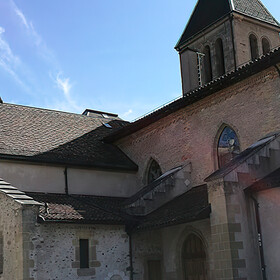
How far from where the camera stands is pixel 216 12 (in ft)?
77.0

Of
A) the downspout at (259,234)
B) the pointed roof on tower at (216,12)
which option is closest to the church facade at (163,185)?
the downspout at (259,234)

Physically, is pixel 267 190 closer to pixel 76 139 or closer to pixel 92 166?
pixel 92 166

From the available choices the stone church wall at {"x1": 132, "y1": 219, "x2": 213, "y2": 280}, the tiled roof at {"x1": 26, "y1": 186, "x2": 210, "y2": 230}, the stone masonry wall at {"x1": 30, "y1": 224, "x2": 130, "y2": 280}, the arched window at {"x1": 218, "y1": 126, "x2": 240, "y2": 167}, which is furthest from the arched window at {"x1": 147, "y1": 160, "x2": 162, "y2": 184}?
the stone masonry wall at {"x1": 30, "y1": 224, "x2": 130, "y2": 280}

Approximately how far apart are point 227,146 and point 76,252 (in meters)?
5.93

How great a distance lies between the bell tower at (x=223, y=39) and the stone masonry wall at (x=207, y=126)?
3.48 meters

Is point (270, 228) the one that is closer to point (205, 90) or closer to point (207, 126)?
point (207, 126)

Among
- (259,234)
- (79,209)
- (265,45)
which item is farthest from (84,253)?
(265,45)

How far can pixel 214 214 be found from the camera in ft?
43.1

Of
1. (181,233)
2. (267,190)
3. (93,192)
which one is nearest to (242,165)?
(267,190)

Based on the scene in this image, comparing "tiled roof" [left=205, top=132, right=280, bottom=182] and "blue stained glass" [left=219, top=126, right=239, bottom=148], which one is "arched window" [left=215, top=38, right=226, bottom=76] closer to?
"blue stained glass" [left=219, top=126, right=239, bottom=148]

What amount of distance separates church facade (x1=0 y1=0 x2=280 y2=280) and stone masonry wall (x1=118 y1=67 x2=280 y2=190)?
4 centimetres

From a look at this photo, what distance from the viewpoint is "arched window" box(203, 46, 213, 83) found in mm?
22562

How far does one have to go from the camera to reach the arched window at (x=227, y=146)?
16.3 m

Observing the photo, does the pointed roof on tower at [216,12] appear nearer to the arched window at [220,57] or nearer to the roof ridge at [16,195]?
the arched window at [220,57]
